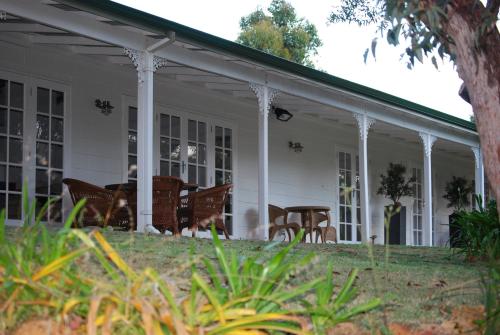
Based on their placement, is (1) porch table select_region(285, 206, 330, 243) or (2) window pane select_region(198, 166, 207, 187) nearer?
(2) window pane select_region(198, 166, 207, 187)

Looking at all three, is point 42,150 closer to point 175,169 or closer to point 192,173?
point 175,169

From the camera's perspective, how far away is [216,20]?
4094 centimetres

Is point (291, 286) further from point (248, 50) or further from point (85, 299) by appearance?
point (248, 50)

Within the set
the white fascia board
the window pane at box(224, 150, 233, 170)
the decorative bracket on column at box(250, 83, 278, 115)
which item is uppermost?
the white fascia board

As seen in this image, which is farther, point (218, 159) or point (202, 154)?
point (218, 159)

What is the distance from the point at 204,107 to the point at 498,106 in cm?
788

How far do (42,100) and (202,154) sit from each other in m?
3.01

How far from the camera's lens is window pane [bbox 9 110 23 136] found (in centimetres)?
891

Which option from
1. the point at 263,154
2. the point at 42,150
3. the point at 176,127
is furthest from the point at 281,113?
the point at 42,150

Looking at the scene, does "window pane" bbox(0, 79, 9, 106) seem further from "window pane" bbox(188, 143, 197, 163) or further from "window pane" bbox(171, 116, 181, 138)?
"window pane" bbox(188, 143, 197, 163)

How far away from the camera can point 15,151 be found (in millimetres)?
8953

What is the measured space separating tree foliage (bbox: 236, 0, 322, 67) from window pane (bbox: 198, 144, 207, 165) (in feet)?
75.2

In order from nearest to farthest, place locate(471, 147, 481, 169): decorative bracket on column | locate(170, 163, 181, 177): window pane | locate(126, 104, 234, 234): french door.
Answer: locate(126, 104, 234, 234): french door, locate(170, 163, 181, 177): window pane, locate(471, 147, 481, 169): decorative bracket on column

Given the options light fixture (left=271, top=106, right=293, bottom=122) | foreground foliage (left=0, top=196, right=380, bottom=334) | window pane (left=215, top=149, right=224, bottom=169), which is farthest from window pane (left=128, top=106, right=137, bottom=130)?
foreground foliage (left=0, top=196, right=380, bottom=334)
